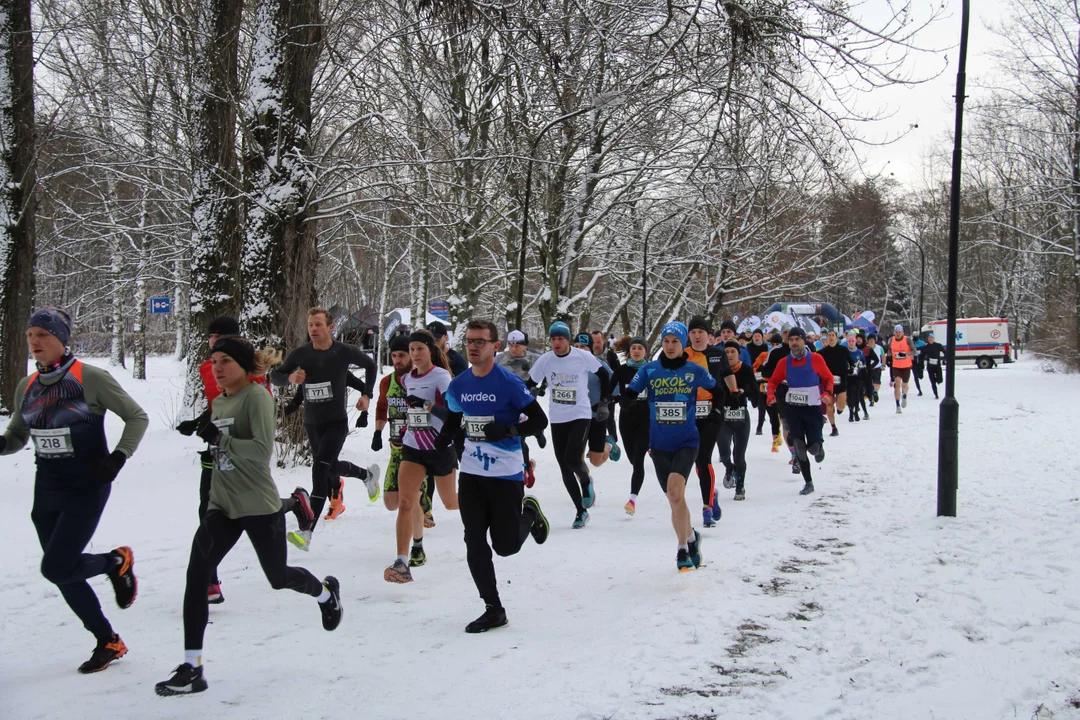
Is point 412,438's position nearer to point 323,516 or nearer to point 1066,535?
point 323,516

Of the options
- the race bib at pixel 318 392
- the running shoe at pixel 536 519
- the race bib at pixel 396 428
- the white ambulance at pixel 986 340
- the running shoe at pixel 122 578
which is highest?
the white ambulance at pixel 986 340

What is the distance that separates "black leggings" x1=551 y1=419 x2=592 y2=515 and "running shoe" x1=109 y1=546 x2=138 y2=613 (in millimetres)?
4436

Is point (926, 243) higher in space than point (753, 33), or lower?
higher

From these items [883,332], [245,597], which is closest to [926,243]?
[883,332]

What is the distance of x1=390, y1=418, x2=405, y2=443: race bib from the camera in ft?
24.4

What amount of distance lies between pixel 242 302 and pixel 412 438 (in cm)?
562

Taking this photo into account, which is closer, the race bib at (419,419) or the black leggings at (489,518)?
the black leggings at (489,518)

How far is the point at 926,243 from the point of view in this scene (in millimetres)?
67562

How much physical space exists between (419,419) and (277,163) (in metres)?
5.77

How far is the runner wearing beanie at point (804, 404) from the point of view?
34.9 feet

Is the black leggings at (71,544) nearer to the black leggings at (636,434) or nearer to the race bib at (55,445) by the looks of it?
the race bib at (55,445)

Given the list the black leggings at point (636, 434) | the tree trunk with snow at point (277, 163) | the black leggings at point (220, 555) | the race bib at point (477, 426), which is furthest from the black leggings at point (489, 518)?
the tree trunk with snow at point (277, 163)

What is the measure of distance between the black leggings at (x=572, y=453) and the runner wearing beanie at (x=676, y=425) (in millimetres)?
1725

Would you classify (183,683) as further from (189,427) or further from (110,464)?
(189,427)
